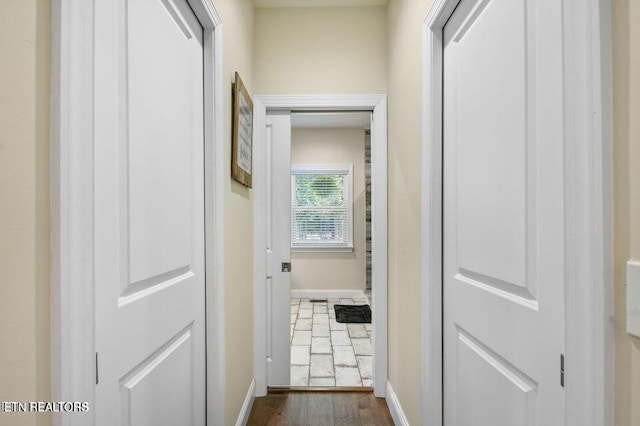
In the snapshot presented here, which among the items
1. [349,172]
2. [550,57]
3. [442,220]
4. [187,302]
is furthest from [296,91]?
[349,172]

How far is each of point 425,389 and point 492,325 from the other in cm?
59

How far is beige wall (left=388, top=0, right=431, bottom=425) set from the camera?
159 centimetres

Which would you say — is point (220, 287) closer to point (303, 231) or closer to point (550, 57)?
point (550, 57)

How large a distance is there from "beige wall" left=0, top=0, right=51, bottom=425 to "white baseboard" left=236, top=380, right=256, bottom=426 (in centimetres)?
151

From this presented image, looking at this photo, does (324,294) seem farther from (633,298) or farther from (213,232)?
(633,298)

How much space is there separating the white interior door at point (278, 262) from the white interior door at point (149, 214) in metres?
0.99

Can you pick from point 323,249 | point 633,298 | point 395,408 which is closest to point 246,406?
point 395,408

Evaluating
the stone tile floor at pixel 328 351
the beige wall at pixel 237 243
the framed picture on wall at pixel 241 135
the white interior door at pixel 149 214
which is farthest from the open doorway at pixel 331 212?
the white interior door at pixel 149 214

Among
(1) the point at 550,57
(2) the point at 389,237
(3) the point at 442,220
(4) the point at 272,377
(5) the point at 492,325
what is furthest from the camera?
(4) the point at 272,377

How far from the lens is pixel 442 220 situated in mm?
1412

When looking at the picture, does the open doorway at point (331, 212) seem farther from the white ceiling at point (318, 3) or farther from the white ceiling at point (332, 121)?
the white ceiling at point (318, 3)

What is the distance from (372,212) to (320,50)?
3.79 feet

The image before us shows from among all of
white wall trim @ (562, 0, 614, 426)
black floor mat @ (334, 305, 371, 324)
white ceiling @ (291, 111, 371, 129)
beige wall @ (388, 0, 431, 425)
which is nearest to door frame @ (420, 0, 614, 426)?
white wall trim @ (562, 0, 614, 426)

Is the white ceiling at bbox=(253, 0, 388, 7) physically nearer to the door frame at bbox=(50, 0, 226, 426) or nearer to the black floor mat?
the door frame at bbox=(50, 0, 226, 426)
